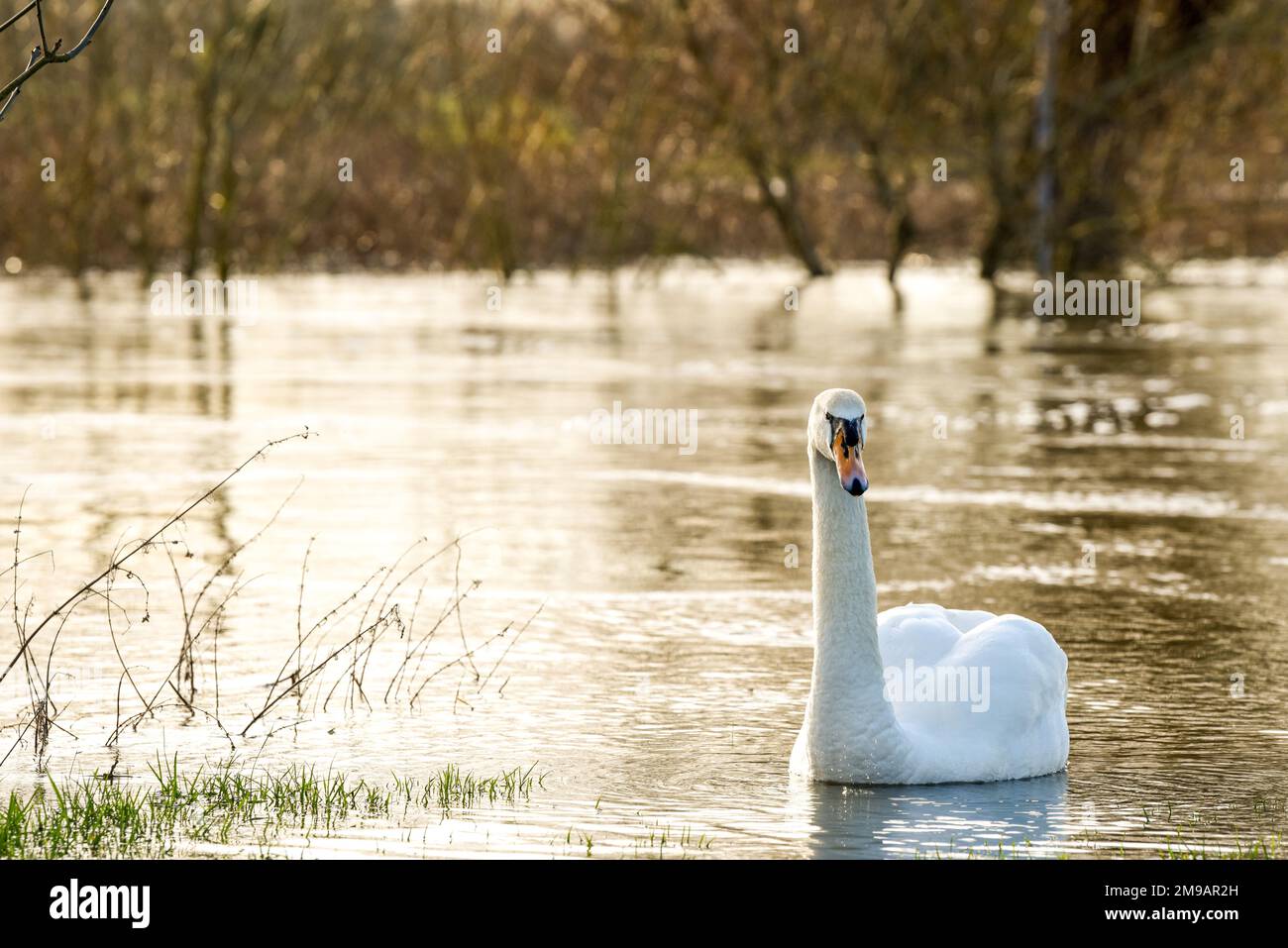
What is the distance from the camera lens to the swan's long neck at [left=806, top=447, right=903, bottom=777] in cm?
780

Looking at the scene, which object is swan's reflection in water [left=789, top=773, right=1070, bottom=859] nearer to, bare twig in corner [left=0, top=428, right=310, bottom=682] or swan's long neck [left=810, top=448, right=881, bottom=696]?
swan's long neck [left=810, top=448, right=881, bottom=696]

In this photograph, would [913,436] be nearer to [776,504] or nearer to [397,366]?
[776,504]

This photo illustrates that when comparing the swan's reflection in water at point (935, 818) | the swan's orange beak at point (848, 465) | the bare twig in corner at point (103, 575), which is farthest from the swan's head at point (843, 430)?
the bare twig in corner at point (103, 575)

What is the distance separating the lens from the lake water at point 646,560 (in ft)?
26.1

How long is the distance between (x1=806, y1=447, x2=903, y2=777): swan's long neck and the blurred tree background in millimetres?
31242

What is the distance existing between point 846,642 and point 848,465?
58 cm

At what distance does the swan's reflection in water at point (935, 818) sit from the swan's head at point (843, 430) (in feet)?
3.18

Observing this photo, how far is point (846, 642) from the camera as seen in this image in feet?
25.7

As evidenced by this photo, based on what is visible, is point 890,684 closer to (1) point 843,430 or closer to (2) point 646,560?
(1) point 843,430

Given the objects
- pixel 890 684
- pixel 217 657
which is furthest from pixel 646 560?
pixel 890 684

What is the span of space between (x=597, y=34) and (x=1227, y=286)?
38.4ft

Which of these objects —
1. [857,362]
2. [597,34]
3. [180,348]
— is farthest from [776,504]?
[597,34]

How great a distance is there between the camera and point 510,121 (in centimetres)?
4431

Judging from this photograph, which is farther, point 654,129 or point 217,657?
point 654,129
